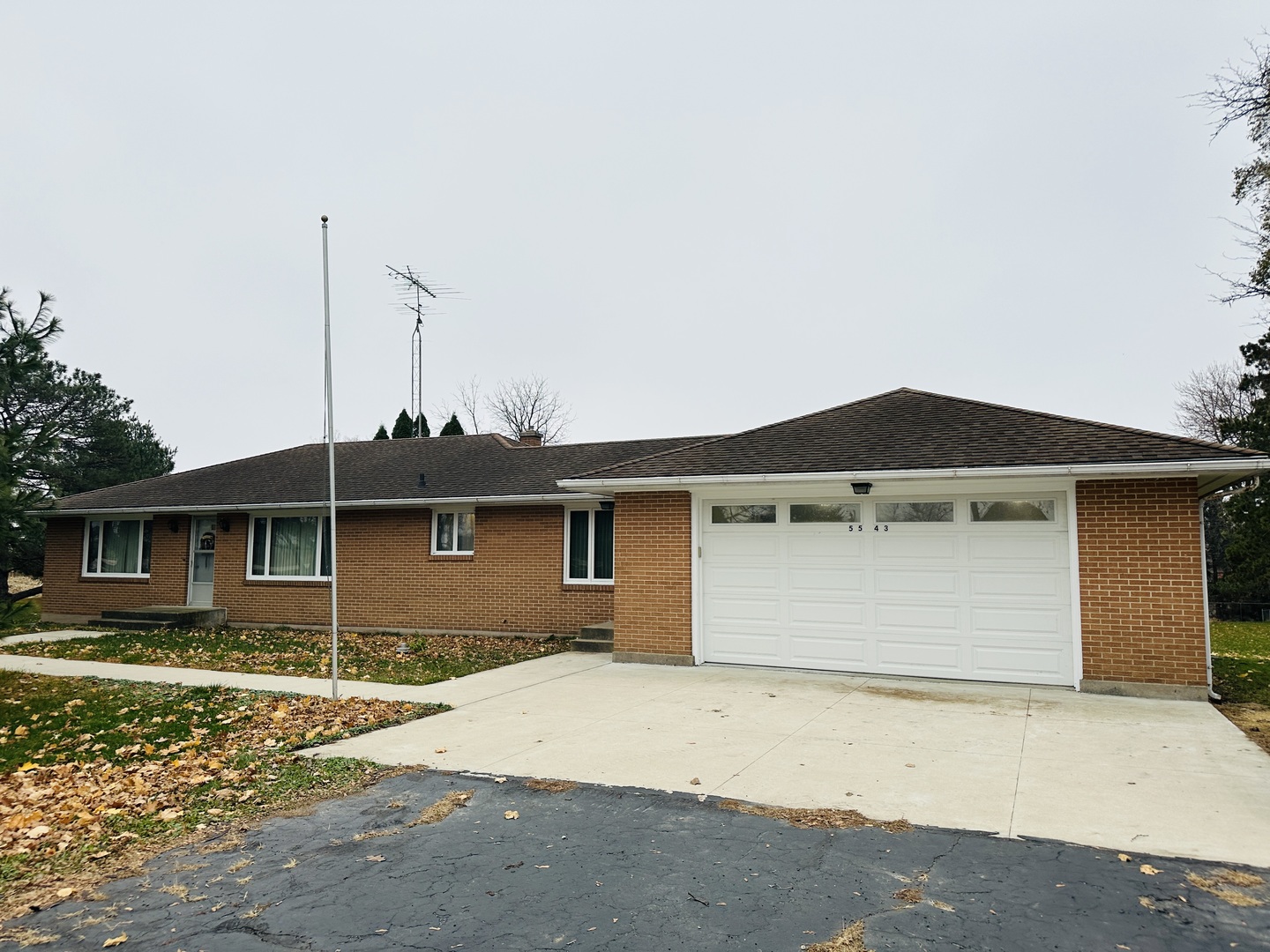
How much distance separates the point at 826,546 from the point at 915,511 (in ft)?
4.17

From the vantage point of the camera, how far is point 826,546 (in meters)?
10.8

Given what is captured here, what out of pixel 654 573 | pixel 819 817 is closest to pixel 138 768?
pixel 819 817

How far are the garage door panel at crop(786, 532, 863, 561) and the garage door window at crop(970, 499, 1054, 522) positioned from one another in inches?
60.5

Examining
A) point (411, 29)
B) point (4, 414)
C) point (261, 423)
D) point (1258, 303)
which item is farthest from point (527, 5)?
point (261, 423)

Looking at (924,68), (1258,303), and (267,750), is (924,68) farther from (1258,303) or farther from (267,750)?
(267,750)

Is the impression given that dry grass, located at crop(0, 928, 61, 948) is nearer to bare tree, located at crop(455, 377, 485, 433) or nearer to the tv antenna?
the tv antenna

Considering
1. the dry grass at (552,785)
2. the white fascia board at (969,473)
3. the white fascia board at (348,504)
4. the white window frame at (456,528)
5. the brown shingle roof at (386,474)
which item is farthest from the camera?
the brown shingle roof at (386,474)

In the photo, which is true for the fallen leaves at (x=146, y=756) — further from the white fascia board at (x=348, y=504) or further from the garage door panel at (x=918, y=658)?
the white fascia board at (x=348, y=504)

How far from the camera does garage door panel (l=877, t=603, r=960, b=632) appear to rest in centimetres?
1007

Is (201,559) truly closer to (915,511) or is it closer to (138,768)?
(138,768)

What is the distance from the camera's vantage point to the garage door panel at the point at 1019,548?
959 centimetres

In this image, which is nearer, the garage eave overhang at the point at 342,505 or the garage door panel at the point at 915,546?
the garage door panel at the point at 915,546

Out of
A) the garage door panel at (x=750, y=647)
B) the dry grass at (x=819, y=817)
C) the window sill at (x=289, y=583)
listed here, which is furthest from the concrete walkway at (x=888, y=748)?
the window sill at (x=289, y=583)

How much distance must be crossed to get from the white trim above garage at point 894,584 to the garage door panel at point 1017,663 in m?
0.01
